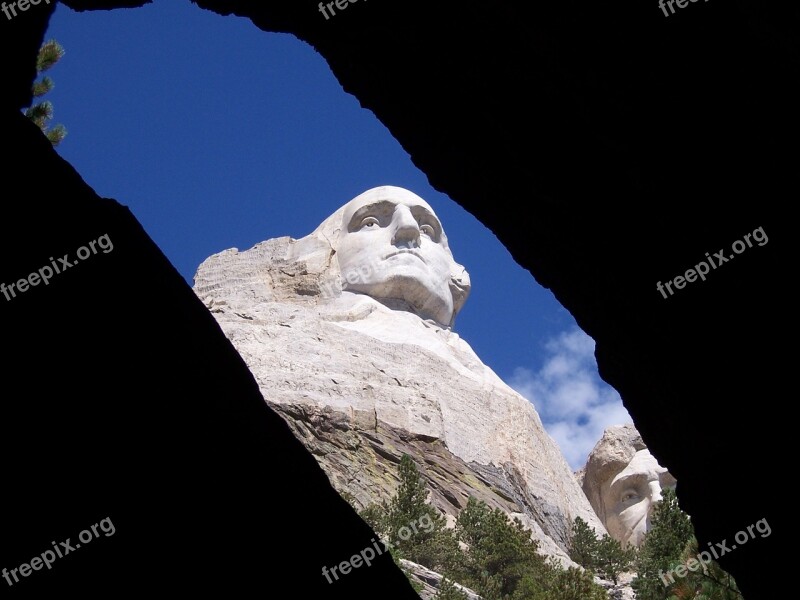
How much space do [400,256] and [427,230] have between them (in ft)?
5.47

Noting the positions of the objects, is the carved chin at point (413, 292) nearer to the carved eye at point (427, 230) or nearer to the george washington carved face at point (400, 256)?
the george washington carved face at point (400, 256)

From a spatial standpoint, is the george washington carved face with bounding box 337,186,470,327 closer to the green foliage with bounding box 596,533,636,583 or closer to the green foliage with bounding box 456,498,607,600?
the green foliage with bounding box 596,533,636,583

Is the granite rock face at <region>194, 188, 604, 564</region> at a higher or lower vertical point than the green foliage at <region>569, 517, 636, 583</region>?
higher

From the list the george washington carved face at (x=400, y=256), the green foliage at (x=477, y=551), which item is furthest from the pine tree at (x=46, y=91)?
the george washington carved face at (x=400, y=256)

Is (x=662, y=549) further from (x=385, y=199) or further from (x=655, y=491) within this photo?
(x=385, y=199)

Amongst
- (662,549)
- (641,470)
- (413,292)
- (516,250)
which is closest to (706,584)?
(516,250)

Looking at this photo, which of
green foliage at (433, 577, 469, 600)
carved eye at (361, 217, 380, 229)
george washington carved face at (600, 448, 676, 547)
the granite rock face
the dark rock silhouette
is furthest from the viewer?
carved eye at (361, 217, 380, 229)

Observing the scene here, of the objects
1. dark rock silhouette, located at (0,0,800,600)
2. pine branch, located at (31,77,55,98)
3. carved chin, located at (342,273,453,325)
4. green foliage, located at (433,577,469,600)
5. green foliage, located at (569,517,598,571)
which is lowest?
dark rock silhouette, located at (0,0,800,600)

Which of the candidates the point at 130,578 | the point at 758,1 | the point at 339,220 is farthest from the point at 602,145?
the point at 339,220

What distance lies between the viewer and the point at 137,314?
401 cm

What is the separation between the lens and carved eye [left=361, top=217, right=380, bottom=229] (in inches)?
1204

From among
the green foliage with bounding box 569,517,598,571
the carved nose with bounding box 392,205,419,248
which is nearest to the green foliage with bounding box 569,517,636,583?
the green foliage with bounding box 569,517,598,571

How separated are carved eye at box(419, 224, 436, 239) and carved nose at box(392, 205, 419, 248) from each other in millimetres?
546

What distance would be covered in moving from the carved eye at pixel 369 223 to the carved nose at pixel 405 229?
0.70 m
